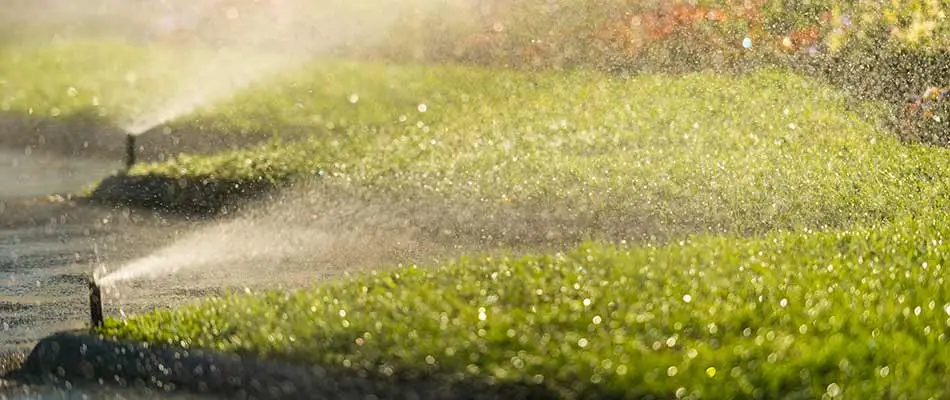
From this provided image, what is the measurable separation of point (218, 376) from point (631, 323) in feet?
7.10

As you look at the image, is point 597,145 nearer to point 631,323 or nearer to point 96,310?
point 96,310

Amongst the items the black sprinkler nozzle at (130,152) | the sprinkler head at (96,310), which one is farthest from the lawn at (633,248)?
the black sprinkler nozzle at (130,152)

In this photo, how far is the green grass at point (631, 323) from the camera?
6867 millimetres

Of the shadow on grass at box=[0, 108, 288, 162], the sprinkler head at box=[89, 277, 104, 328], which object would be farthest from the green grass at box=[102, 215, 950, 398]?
the shadow on grass at box=[0, 108, 288, 162]

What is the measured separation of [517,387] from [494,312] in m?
1.16

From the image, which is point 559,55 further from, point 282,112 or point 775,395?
point 775,395

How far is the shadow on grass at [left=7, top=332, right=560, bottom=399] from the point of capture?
→ 702cm

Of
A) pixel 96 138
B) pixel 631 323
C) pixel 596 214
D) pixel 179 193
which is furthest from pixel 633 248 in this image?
pixel 96 138

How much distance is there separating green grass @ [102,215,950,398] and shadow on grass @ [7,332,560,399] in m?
0.07

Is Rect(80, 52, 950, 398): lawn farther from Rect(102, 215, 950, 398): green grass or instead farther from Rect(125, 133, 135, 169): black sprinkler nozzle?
Rect(125, 133, 135, 169): black sprinkler nozzle

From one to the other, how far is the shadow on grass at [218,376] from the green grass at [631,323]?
0.07 m

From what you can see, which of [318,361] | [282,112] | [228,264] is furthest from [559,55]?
[318,361]

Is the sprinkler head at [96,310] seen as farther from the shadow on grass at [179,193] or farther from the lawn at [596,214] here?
the shadow on grass at [179,193]

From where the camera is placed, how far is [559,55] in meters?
24.3
